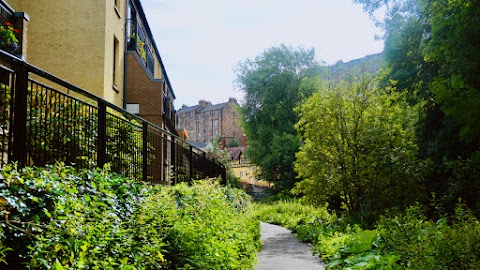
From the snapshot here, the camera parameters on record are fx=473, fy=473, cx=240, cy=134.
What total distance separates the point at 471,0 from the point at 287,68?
33.7m

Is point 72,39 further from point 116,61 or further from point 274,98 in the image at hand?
point 274,98

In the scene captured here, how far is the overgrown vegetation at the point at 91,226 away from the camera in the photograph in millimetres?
3008

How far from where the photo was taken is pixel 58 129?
15.2 ft

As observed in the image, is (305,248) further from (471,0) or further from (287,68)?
(287,68)

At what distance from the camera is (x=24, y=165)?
A: 12.9 ft

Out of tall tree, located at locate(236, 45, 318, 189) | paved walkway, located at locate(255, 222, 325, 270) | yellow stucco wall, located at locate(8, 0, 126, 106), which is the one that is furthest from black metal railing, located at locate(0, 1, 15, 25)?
tall tree, located at locate(236, 45, 318, 189)

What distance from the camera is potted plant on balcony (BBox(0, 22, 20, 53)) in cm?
862

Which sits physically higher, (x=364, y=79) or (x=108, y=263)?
(x=364, y=79)

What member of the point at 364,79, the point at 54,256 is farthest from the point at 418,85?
the point at 54,256

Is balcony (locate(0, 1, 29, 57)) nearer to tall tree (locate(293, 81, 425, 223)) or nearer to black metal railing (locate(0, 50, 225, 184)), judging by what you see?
black metal railing (locate(0, 50, 225, 184))

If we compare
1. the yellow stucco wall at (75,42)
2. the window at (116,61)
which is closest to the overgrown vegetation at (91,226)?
the yellow stucco wall at (75,42)

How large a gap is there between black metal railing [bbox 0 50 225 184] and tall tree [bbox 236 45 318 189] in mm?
32698

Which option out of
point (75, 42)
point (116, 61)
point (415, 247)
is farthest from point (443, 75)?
point (75, 42)

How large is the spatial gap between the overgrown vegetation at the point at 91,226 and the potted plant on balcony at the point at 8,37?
452 centimetres
